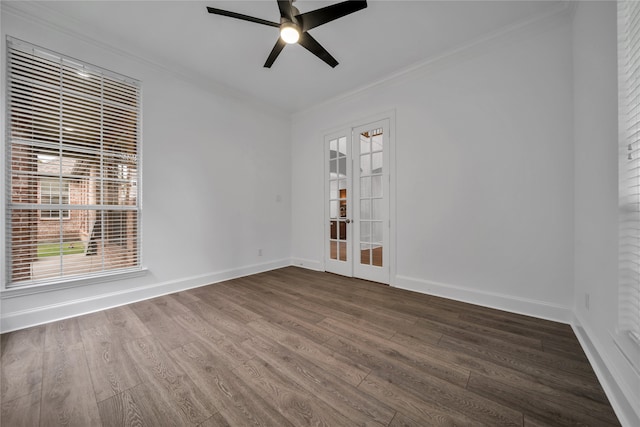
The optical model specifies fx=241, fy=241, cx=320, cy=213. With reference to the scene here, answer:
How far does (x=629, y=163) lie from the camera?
4.27ft

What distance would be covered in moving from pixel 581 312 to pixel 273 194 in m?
4.07

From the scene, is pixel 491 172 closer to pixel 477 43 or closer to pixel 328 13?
pixel 477 43

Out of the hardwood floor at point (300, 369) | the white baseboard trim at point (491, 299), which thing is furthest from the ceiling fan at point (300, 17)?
the white baseboard trim at point (491, 299)

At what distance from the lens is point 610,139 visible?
1.52m

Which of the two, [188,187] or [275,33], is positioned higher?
[275,33]

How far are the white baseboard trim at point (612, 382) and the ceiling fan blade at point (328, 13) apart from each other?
2.76 m

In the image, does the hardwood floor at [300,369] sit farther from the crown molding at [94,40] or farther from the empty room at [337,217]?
the crown molding at [94,40]

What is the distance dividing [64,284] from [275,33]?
11.1 ft

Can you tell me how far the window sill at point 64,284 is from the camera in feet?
7.19

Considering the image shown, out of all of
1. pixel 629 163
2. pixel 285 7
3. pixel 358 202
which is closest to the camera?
pixel 629 163

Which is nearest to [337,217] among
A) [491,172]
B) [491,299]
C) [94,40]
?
[491,172]

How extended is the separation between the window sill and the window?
0.04 metres

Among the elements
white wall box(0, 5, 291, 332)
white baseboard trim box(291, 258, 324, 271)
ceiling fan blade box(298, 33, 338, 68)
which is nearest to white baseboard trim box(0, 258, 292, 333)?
white wall box(0, 5, 291, 332)

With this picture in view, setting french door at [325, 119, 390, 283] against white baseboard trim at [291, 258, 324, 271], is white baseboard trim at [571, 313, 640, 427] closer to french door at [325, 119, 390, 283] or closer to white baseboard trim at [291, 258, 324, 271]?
french door at [325, 119, 390, 283]
